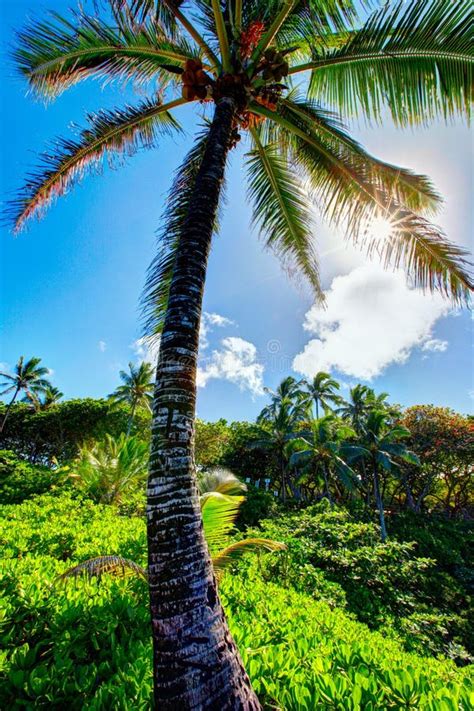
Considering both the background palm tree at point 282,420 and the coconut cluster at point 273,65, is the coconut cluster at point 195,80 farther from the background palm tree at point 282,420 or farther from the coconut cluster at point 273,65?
the background palm tree at point 282,420

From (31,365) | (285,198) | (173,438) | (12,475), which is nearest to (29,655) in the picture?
(173,438)

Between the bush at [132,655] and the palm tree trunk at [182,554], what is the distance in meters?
0.50

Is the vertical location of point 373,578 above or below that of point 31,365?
below

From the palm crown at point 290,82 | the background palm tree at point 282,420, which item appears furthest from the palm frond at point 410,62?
the background palm tree at point 282,420

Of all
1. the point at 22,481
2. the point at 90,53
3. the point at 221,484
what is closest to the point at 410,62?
the point at 90,53

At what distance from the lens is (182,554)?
1.85 metres

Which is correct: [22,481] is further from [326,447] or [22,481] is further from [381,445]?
[381,445]

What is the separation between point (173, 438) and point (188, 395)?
314 millimetres

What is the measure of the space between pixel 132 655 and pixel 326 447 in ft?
72.9

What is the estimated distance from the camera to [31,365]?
114ft

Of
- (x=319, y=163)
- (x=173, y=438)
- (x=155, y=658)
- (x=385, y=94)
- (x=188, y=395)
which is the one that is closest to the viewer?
(x=155, y=658)

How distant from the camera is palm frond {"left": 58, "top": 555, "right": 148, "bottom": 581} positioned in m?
3.28

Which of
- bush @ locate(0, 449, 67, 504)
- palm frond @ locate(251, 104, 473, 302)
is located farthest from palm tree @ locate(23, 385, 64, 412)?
palm frond @ locate(251, 104, 473, 302)

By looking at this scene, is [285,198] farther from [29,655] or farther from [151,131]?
[29,655]
